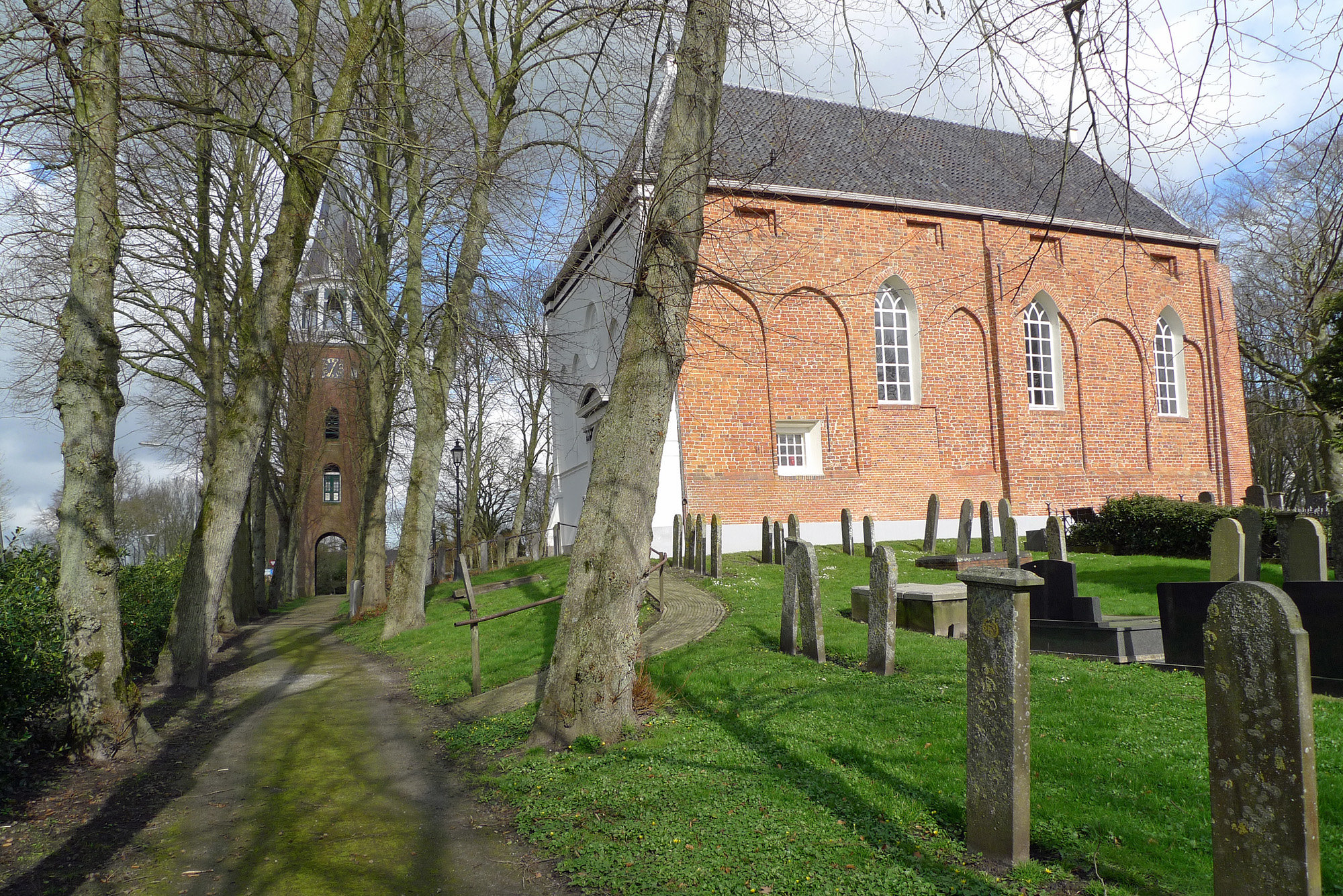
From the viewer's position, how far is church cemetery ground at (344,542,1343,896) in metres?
3.62

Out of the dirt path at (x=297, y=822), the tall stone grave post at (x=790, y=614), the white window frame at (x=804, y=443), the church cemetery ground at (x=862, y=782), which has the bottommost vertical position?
the dirt path at (x=297, y=822)

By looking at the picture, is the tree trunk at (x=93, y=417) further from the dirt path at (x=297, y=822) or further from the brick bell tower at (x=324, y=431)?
the brick bell tower at (x=324, y=431)

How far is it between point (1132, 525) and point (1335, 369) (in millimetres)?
4967

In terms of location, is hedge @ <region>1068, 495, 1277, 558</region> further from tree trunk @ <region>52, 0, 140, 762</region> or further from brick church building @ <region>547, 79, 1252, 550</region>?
tree trunk @ <region>52, 0, 140, 762</region>

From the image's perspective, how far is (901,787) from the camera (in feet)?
14.9

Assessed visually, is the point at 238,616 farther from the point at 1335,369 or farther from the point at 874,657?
the point at 1335,369

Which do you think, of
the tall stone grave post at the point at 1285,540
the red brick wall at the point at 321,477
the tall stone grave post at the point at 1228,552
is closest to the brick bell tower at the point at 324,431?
the red brick wall at the point at 321,477

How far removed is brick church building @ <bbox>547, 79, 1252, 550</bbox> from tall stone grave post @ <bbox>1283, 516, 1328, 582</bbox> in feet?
34.8

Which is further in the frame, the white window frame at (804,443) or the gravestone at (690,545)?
the white window frame at (804,443)

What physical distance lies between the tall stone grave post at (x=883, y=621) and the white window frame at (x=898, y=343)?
48.1ft

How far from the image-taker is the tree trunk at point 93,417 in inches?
260

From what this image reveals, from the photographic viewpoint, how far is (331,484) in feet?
130

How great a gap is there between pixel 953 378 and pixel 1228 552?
14837 mm

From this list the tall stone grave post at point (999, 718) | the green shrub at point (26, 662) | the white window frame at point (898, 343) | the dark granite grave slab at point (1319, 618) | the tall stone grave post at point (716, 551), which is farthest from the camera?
the white window frame at point (898, 343)
